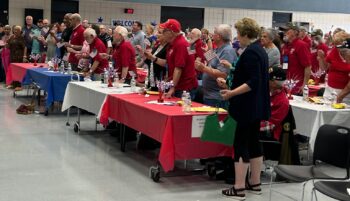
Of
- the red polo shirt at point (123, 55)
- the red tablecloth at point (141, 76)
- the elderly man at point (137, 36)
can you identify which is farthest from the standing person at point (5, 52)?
the red polo shirt at point (123, 55)

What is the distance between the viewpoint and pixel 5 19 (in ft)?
42.6

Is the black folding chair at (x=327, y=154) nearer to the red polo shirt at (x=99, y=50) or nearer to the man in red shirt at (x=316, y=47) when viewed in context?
the red polo shirt at (x=99, y=50)

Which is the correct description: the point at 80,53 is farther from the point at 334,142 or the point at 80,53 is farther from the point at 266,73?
the point at 334,142

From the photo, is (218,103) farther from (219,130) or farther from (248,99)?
(248,99)

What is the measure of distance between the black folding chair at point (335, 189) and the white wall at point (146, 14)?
10.7 m

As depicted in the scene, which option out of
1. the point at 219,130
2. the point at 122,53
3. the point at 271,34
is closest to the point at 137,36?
the point at 122,53

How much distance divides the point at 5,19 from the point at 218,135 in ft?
33.4

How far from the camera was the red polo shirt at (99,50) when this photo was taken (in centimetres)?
709

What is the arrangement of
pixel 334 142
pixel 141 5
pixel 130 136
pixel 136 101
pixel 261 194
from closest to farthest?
pixel 334 142
pixel 261 194
pixel 136 101
pixel 130 136
pixel 141 5

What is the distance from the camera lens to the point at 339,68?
17.9ft

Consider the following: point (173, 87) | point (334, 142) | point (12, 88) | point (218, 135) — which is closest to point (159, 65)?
point (173, 87)

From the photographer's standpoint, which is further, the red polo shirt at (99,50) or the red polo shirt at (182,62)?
the red polo shirt at (99,50)

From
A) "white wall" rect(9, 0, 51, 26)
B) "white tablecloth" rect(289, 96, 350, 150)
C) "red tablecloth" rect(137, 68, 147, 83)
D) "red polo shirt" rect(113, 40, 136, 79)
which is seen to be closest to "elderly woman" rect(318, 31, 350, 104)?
"white tablecloth" rect(289, 96, 350, 150)

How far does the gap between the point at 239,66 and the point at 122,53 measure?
8.89 ft
